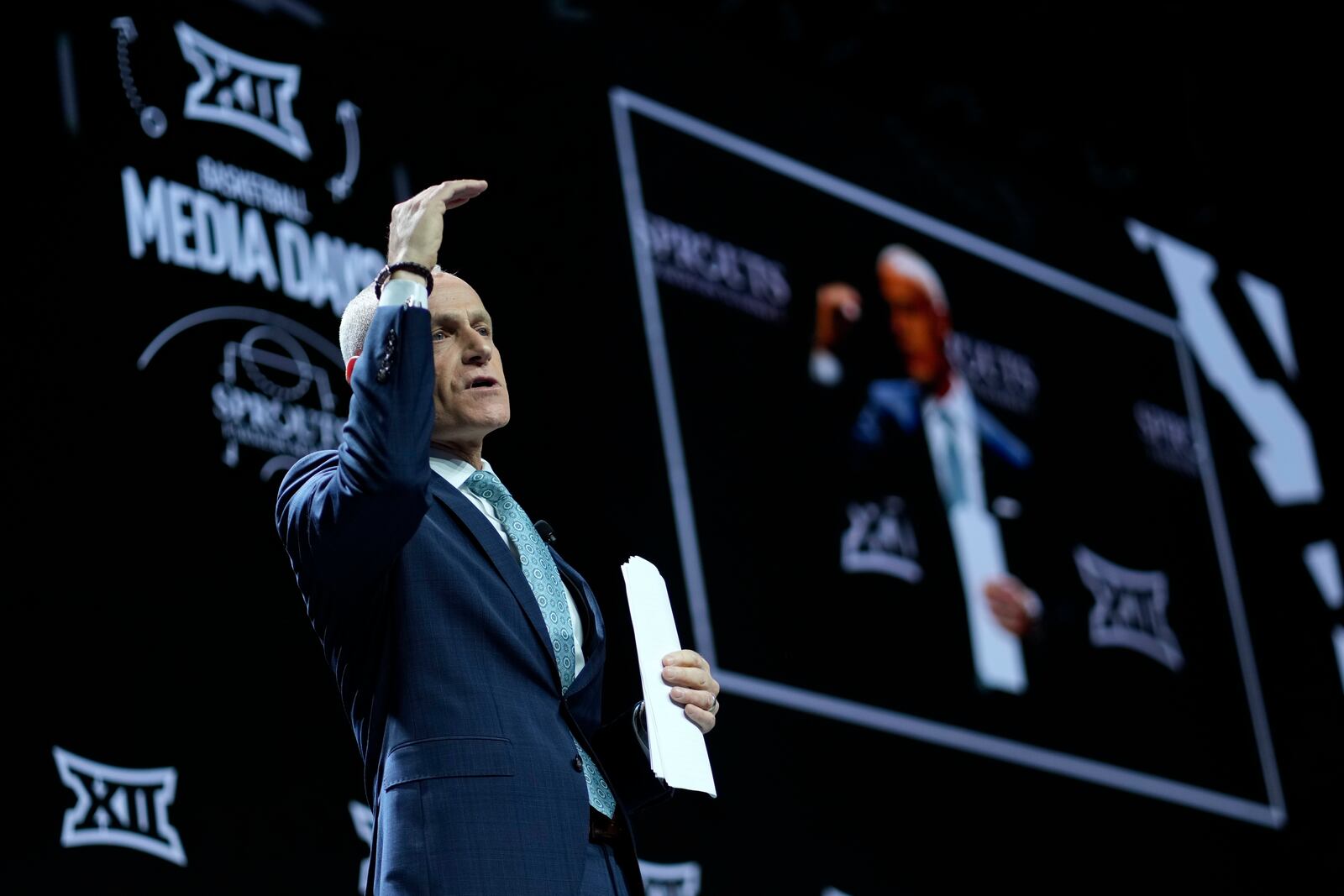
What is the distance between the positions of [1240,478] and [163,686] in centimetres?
378

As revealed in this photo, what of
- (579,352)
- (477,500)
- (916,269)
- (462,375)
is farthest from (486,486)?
(916,269)

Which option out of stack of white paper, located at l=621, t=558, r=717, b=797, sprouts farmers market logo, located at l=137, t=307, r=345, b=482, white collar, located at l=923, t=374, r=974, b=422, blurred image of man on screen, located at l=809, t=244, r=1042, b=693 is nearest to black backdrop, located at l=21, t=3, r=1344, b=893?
sprouts farmers market logo, located at l=137, t=307, r=345, b=482

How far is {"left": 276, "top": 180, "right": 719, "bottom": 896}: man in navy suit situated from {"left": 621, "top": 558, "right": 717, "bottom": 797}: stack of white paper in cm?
2

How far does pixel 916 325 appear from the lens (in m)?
4.72

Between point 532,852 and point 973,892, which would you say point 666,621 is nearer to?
point 532,852

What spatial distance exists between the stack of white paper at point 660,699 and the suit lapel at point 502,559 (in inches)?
3.8

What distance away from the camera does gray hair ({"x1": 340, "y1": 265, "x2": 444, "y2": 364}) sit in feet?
6.37

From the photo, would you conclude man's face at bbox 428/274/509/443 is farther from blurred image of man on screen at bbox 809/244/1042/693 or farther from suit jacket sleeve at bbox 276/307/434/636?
blurred image of man on screen at bbox 809/244/1042/693

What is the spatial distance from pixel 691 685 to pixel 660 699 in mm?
39

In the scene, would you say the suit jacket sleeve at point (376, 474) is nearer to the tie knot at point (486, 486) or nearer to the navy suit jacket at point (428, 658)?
the navy suit jacket at point (428, 658)

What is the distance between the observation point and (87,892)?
277 cm

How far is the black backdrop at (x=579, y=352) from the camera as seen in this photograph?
118 inches

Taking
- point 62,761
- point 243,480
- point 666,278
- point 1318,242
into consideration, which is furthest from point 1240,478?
point 62,761

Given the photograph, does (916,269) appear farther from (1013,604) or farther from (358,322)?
(358,322)
